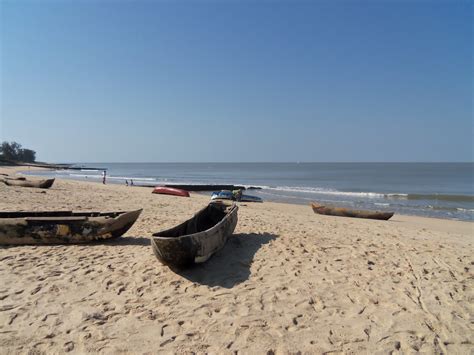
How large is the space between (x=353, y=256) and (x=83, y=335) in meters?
5.41

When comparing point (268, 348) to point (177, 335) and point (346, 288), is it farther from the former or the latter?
point (346, 288)

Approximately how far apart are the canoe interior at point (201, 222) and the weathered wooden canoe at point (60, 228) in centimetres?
151

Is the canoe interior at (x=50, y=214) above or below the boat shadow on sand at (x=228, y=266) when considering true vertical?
above

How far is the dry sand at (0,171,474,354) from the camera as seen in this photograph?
3811 millimetres

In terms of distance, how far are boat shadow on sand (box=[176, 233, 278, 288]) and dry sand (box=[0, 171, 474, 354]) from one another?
0.07 feet

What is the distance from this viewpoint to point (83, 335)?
3814mm

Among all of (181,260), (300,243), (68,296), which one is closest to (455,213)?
(300,243)

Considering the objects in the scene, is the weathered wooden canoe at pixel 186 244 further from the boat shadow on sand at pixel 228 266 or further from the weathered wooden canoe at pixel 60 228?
the weathered wooden canoe at pixel 60 228

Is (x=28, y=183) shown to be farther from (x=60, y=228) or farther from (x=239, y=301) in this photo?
(x=239, y=301)

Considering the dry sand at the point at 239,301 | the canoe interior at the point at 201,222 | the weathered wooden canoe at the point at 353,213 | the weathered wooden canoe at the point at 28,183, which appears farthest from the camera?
the weathered wooden canoe at the point at 28,183

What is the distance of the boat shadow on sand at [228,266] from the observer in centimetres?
548

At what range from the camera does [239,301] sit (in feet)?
15.6

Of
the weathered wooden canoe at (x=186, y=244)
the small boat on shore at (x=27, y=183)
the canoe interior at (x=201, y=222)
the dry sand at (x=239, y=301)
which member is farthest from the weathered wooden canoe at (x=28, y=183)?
the weathered wooden canoe at (x=186, y=244)

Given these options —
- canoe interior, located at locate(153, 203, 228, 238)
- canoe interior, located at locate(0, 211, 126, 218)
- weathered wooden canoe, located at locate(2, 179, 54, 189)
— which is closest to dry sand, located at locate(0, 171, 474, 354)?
canoe interior, located at locate(153, 203, 228, 238)
